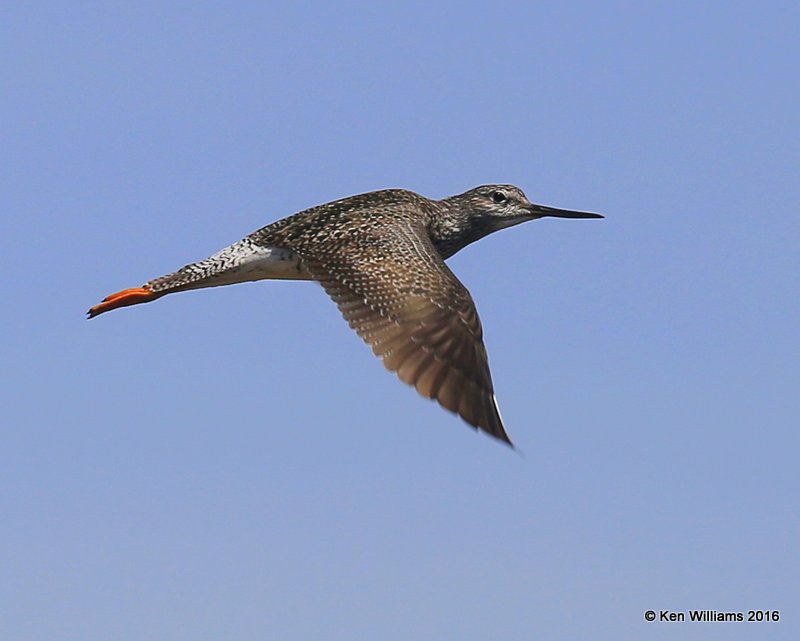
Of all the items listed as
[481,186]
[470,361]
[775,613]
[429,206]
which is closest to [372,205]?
[429,206]

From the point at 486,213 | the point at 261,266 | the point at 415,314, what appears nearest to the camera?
Answer: the point at 415,314

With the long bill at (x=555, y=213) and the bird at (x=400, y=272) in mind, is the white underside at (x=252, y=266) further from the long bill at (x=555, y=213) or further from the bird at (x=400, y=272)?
the long bill at (x=555, y=213)

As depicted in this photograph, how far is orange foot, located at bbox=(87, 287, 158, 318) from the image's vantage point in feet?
66.5

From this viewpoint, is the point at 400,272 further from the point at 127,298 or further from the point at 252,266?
the point at 127,298

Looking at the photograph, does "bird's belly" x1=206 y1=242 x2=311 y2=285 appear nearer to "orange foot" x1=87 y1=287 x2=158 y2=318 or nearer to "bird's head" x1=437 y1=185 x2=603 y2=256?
"orange foot" x1=87 y1=287 x2=158 y2=318

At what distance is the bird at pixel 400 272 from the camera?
1607 centimetres

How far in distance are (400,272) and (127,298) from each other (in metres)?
4.60

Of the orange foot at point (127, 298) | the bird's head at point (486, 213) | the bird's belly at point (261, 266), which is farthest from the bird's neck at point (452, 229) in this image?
the orange foot at point (127, 298)

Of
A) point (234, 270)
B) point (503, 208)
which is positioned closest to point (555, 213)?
point (503, 208)

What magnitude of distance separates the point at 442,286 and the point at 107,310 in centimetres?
556

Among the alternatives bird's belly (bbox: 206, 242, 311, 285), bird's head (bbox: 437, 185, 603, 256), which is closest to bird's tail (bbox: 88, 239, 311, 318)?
bird's belly (bbox: 206, 242, 311, 285)

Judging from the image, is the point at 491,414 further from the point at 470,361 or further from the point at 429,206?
the point at 429,206

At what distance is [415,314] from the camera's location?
55.6ft

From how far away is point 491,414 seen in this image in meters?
15.8
